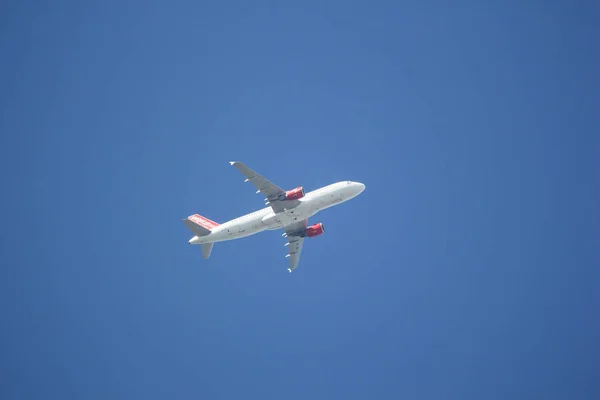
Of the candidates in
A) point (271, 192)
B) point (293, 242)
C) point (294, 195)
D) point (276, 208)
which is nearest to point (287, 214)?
point (276, 208)

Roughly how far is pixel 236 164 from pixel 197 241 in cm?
1232

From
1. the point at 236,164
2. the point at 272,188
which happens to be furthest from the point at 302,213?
the point at 236,164

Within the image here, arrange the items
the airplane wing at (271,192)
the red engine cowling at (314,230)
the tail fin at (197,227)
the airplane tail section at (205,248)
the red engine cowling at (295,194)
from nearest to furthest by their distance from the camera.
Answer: the airplane wing at (271,192)
the red engine cowling at (295,194)
the tail fin at (197,227)
the airplane tail section at (205,248)
the red engine cowling at (314,230)

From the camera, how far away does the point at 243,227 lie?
2704 inches

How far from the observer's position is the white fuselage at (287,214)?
6775 cm

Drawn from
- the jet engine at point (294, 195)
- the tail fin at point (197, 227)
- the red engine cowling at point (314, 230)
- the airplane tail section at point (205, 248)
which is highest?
the jet engine at point (294, 195)

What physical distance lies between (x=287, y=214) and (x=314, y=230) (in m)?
9.23

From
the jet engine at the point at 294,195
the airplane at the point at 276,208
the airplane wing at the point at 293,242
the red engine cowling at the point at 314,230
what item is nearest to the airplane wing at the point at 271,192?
the airplane at the point at 276,208

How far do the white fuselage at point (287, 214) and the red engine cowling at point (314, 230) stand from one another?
6.99 meters

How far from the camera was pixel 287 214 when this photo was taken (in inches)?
2702

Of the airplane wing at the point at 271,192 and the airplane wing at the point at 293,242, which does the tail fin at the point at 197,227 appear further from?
the airplane wing at the point at 293,242

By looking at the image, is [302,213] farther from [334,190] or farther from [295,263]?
[295,263]

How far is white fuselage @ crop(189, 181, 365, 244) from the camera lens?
222 feet

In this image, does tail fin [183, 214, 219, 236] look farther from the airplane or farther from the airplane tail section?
the airplane tail section
